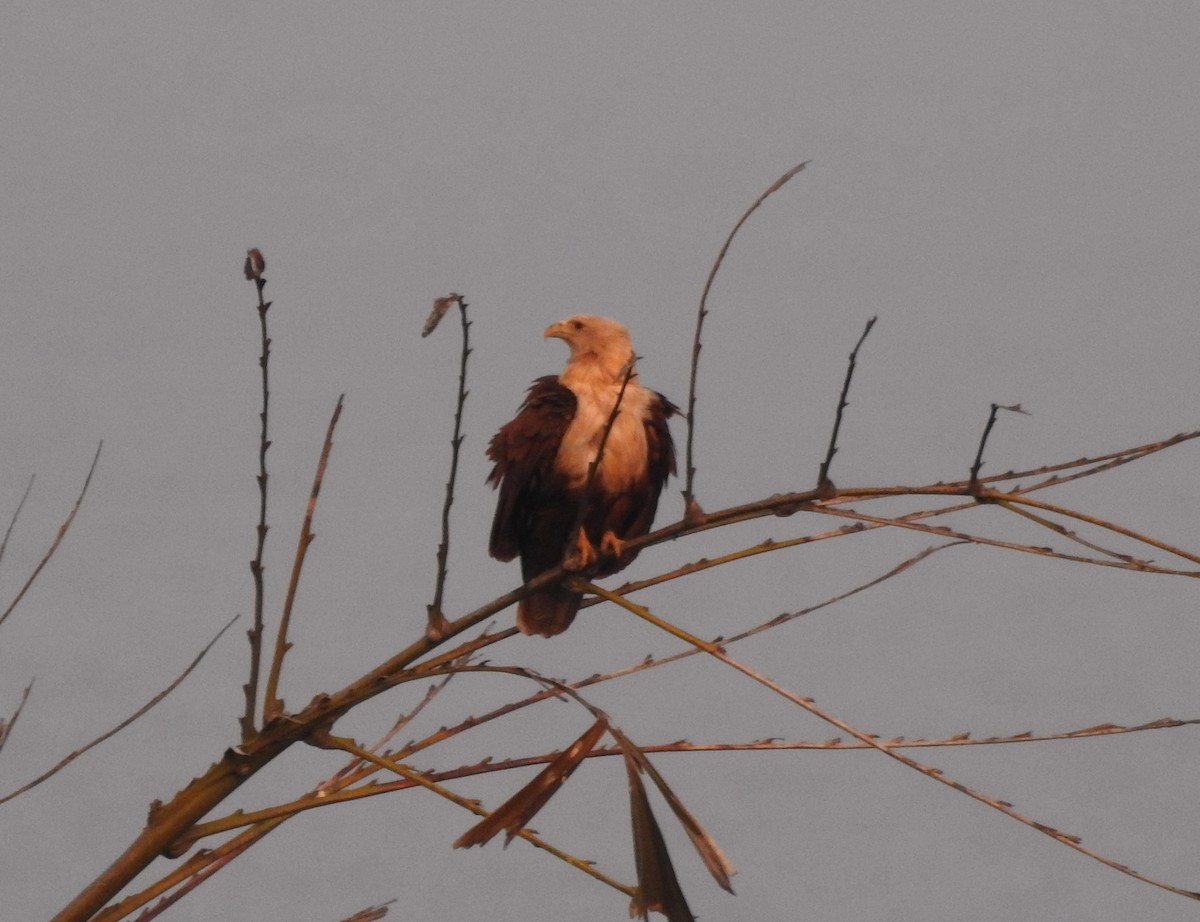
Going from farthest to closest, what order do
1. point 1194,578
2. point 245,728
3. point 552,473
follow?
point 552,473 < point 245,728 < point 1194,578

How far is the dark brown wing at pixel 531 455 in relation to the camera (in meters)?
4.92

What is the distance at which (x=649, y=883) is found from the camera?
225cm

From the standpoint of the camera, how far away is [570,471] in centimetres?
491

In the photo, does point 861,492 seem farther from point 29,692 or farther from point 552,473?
point 552,473

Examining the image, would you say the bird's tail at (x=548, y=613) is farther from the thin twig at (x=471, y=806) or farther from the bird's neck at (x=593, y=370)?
the thin twig at (x=471, y=806)

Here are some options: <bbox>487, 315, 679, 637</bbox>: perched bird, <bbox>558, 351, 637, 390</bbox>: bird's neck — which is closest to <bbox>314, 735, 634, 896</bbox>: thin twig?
<bbox>487, 315, 679, 637</bbox>: perched bird

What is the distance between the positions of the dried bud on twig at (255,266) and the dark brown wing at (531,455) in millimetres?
2603

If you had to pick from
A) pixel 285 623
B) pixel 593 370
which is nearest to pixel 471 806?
pixel 285 623

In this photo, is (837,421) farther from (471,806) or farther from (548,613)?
(548,613)

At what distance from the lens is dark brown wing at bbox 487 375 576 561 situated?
492 centimetres

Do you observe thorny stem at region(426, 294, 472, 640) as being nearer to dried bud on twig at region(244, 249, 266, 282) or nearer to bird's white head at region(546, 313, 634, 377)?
dried bud on twig at region(244, 249, 266, 282)

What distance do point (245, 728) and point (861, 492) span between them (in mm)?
999

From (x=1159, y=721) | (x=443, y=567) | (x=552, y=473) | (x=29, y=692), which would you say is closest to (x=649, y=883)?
(x=443, y=567)

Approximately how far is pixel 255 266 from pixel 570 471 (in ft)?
8.65
